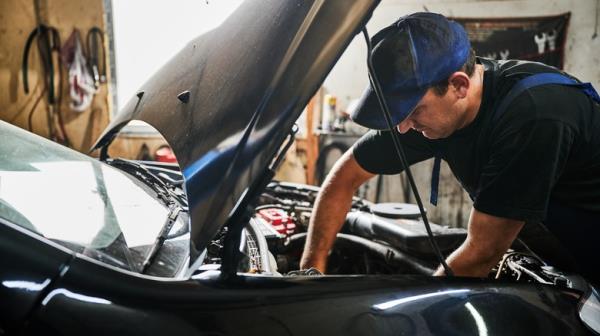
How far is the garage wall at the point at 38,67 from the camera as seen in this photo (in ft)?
15.3

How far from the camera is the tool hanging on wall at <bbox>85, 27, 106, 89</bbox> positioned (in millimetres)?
4766

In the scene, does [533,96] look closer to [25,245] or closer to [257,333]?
[257,333]

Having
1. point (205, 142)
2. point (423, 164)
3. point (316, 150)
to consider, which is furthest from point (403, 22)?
point (316, 150)

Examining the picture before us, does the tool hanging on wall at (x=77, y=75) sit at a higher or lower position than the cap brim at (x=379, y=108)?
higher

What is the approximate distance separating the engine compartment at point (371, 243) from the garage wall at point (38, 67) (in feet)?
12.0

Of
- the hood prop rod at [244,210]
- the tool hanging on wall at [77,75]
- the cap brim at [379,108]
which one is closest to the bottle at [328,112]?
the tool hanging on wall at [77,75]

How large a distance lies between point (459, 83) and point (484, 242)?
1.52 feet

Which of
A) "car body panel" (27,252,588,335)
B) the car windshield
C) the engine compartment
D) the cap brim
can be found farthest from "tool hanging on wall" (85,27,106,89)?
"car body panel" (27,252,588,335)

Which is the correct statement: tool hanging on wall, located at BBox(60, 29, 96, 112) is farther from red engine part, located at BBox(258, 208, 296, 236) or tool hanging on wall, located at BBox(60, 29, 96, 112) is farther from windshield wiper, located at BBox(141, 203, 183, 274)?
windshield wiper, located at BBox(141, 203, 183, 274)

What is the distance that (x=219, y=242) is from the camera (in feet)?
3.43

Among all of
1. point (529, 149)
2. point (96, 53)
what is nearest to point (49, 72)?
point (96, 53)

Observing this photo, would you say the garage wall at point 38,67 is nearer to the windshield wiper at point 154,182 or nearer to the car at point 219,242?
the windshield wiper at point 154,182

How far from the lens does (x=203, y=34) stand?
119cm

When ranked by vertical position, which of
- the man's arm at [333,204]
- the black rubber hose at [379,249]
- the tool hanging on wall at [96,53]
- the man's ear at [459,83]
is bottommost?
the black rubber hose at [379,249]
